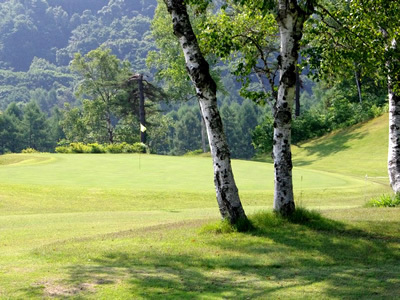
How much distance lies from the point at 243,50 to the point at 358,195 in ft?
35.1

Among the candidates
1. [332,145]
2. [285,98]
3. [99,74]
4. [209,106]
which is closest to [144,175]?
[285,98]

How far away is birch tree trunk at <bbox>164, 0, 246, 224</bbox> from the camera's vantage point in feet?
41.5

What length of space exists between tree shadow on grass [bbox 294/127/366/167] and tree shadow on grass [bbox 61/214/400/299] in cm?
3703

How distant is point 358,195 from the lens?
2456cm

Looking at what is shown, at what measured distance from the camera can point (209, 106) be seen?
41.6 ft

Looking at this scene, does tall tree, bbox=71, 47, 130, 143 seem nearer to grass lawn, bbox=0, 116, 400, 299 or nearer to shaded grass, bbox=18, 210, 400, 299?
grass lawn, bbox=0, 116, 400, 299

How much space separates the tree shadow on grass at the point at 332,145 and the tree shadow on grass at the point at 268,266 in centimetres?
3703

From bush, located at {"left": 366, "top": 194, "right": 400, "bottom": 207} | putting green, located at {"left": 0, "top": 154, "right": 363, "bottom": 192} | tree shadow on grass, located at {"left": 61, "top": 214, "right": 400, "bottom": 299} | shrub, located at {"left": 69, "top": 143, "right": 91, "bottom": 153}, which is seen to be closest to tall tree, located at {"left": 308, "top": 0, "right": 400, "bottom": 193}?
tree shadow on grass, located at {"left": 61, "top": 214, "right": 400, "bottom": 299}

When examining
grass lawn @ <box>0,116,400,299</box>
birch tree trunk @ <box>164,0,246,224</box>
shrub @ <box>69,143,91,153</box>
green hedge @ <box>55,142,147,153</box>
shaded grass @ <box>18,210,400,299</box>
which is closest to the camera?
shaded grass @ <box>18,210,400,299</box>

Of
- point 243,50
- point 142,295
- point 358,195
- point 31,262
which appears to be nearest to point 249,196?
point 358,195

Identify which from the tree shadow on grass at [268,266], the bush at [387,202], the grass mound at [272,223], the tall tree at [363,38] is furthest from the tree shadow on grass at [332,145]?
the tree shadow on grass at [268,266]

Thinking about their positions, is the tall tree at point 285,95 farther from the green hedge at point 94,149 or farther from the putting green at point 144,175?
the green hedge at point 94,149

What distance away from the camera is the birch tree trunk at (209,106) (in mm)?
12648

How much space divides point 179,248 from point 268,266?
2.04m
